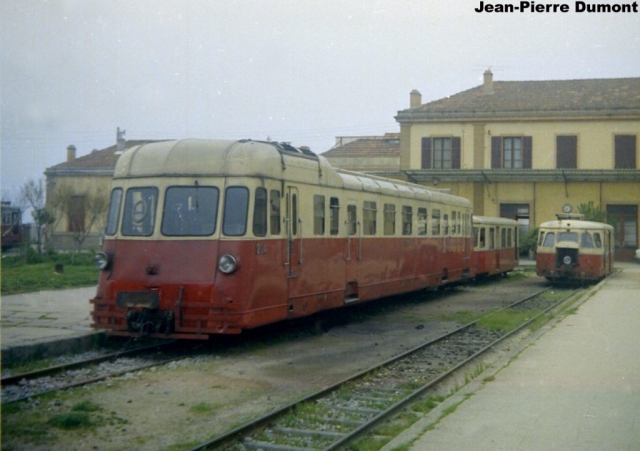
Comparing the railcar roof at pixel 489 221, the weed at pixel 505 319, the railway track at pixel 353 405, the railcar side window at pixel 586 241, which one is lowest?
the railway track at pixel 353 405

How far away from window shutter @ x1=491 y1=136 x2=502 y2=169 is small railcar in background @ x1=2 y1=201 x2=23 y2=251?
26.4 metres

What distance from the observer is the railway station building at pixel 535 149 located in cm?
4219

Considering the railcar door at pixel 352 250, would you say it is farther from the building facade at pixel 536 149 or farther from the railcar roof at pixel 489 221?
the building facade at pixel 536 149

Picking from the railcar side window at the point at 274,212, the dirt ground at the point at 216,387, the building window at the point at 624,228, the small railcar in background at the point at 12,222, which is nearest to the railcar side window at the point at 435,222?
the dirt ground at the point at 216,387

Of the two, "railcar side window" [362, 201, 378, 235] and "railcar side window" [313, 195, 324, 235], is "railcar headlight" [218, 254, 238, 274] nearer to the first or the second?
"railcar side window" [313, 195, 324, 235]

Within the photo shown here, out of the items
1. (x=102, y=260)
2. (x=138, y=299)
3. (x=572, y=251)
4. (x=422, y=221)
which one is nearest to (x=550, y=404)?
(x=138, y=299)

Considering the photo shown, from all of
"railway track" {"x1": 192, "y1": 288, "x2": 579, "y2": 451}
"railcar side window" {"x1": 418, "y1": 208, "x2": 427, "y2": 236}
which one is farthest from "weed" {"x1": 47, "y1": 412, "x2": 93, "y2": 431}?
"railcar side window" {"x1": 418, "y1": 208, "x2": 427, "y2": 236}

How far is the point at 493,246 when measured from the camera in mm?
29031

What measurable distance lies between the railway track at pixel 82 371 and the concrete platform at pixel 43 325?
73cm

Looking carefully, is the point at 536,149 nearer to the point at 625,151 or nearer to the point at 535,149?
the point at 535,149

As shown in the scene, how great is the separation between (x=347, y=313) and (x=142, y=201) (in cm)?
639

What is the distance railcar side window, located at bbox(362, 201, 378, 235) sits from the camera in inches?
615

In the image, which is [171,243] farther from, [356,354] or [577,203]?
[577,203]

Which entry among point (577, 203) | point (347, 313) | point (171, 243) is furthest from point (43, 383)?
point (577, 203)
